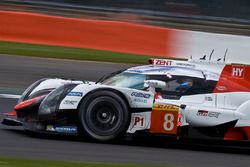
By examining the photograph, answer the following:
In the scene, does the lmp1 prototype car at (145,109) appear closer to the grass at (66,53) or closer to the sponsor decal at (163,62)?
the sponsor decal at (163,62)

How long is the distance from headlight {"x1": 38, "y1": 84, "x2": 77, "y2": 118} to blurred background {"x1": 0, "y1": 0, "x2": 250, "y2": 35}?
10.3 meters

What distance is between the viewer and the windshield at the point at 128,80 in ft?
27.4

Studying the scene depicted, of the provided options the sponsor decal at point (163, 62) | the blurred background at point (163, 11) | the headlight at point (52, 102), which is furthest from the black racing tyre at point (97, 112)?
the blurred background at point (163, 11)

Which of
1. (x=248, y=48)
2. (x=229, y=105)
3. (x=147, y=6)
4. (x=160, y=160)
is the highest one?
(x=147, y=6)

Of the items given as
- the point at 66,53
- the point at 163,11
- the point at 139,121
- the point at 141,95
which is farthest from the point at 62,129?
the point at 163,11

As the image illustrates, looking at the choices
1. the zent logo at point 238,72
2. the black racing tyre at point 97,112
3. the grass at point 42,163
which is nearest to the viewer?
the grass at point 42,163

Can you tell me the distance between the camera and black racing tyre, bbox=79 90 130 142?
26.7 ft

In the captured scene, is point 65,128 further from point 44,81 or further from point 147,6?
point 147,6

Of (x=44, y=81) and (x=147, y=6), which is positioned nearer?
(x=44, y=81)

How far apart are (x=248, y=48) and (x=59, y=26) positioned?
441 cm

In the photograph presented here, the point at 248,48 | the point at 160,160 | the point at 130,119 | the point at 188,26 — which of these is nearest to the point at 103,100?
the point at 130,119

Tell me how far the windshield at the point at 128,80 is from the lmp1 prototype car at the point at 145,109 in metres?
0.01

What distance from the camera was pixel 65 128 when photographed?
8.17 m

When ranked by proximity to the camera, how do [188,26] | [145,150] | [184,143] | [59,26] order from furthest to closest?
1. [188,26]
2. [59,26]
3. [184,143]
4. [145,150]
